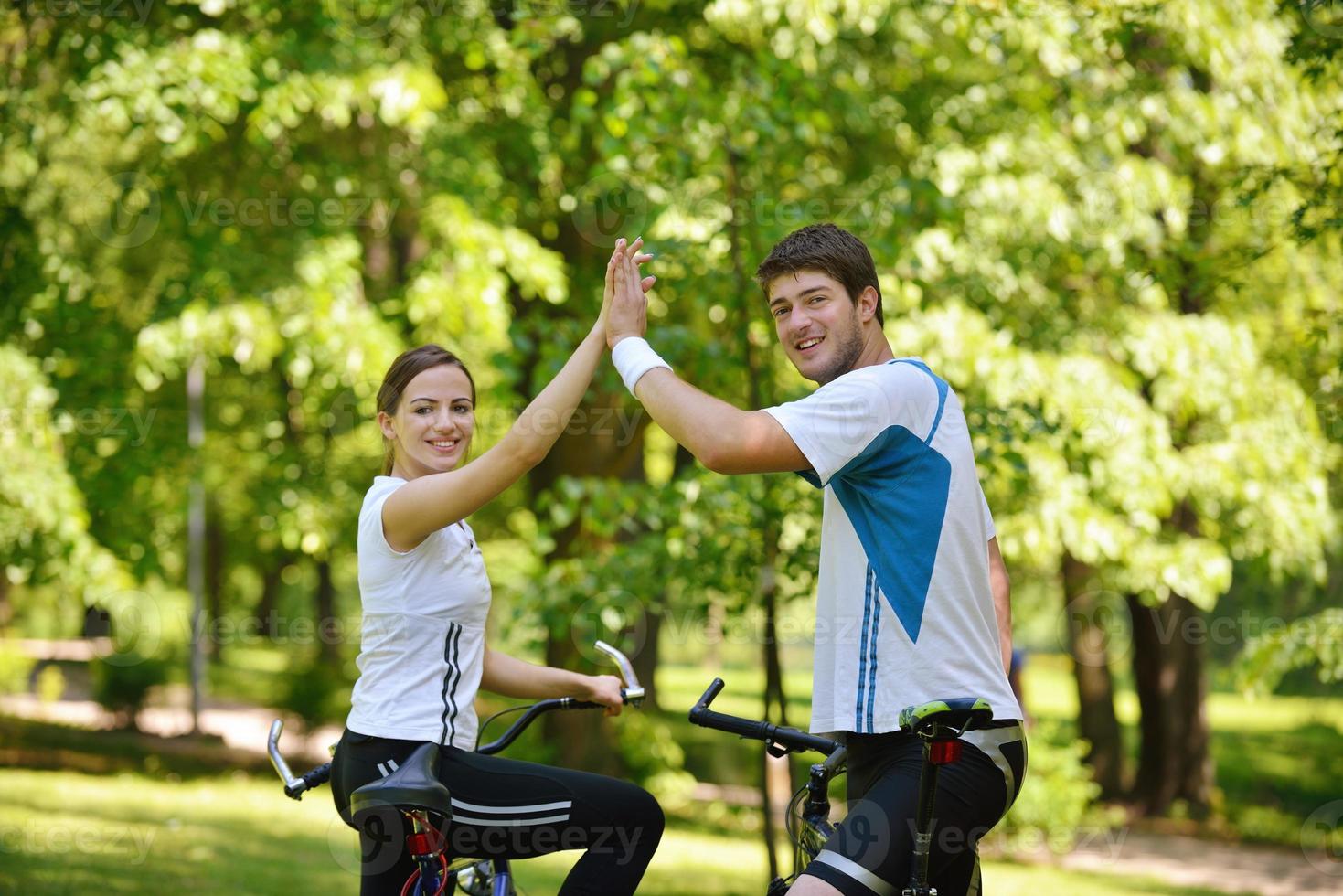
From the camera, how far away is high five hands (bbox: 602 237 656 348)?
3.13m

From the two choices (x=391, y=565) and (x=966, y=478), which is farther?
(x=391, y=565)

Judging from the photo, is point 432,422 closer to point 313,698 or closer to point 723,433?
point 723,433

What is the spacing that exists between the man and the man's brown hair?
0.82 ft

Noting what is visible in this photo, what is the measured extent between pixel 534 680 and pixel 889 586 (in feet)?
4.29

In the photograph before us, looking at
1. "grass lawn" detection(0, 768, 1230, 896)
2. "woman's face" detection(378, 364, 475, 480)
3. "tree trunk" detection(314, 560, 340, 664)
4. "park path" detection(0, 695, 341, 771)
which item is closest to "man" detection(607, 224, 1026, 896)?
"woman's face" detection(378, 364, 475, 480)

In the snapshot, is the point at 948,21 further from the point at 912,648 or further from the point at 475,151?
the point at 912,648

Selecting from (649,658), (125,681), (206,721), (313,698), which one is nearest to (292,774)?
(649,658)

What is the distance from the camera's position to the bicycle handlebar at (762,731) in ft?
10.5

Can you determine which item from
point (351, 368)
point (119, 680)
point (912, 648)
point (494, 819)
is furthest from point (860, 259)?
point (119, 680)

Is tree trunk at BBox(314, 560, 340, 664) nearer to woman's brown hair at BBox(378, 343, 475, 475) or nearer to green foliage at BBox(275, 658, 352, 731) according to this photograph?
green foliage at BBox(275, 658, 352, 731)

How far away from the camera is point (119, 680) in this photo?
20.2 m

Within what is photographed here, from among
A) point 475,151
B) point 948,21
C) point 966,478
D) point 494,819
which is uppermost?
point 948,21

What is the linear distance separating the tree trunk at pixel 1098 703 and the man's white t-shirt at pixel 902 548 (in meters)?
14.1

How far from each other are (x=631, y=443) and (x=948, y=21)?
4.20 meters
